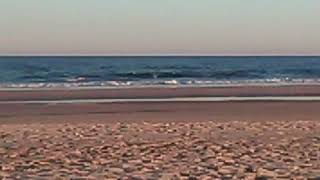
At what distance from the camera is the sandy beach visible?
8.15 m

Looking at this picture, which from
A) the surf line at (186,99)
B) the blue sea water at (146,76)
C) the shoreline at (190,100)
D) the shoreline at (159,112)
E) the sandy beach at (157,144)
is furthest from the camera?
the blue sea water at (146,76)

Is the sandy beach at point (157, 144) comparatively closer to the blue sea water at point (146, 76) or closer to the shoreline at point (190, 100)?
the shoreline at point (190, 100)

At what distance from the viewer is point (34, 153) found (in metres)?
9.73

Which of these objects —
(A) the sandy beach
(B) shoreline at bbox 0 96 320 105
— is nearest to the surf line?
(B) shoreline at bbox 0 96 320 105

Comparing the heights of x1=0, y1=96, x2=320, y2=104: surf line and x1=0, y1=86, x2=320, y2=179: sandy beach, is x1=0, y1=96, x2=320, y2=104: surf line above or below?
below

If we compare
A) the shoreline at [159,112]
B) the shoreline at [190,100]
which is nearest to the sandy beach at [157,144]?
the shoreline at [159,112]

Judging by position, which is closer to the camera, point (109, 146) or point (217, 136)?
point (109, 146)

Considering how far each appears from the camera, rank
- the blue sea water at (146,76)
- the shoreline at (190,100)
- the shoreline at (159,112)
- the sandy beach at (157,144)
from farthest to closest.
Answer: the blue sea water at (146,76) → the shoreline at (190,100) → the shoreline at (159,112) → the sandy beach at (157,144)

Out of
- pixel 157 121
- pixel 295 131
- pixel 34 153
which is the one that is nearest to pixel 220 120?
pixel 157 121

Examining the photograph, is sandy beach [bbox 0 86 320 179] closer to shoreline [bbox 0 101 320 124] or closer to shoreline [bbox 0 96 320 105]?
shoreline [bbox 0 101 320 124]

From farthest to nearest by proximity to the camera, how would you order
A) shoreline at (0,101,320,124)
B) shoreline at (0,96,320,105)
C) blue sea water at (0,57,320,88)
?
blue sea water at (0,57,320,88) < shoreline at (0,96,320,105) < shoreline at (0,101,320,124)

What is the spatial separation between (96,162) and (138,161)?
0.53m

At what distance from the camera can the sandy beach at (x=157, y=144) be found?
8.15 metres

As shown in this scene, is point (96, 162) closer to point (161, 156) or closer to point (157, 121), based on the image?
point (161, 156)
